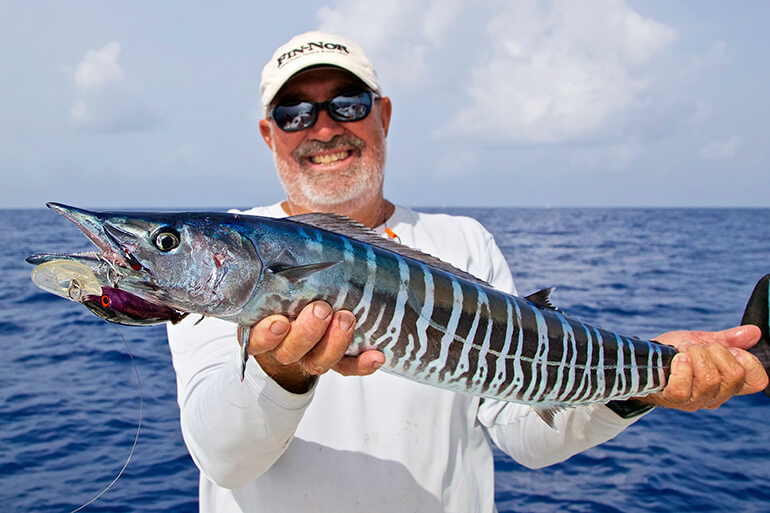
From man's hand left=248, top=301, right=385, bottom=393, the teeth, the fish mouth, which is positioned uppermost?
the teeth

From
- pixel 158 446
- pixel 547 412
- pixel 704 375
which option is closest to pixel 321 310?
pixel 547 412

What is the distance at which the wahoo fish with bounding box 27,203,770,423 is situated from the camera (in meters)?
2.17

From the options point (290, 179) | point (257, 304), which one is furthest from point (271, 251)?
point (290, 179)

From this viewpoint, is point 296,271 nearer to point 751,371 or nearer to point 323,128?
point 323,128

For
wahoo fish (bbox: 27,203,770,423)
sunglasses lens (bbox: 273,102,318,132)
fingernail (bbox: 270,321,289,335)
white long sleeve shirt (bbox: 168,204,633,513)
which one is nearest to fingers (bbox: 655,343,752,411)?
white long sleeve shirt (bbox: 168,204,633,513)

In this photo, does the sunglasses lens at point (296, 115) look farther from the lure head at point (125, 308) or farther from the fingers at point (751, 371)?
the fingers at point (751, 371)

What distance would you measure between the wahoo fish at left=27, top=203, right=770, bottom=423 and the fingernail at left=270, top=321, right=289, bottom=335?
7 centimetres

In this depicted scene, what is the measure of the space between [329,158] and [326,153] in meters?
0.04

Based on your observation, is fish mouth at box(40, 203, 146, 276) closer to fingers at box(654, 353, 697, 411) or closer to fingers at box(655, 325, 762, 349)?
fingers at box(654, 353, 697, 411)

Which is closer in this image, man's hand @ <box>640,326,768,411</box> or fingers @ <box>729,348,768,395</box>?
man's hand @ <box>640,326,768,411</box>

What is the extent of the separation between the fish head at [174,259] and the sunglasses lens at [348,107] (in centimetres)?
181

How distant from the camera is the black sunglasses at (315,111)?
3812 millimetres

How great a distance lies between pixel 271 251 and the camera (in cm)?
228

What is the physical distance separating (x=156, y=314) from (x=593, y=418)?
246 cm
